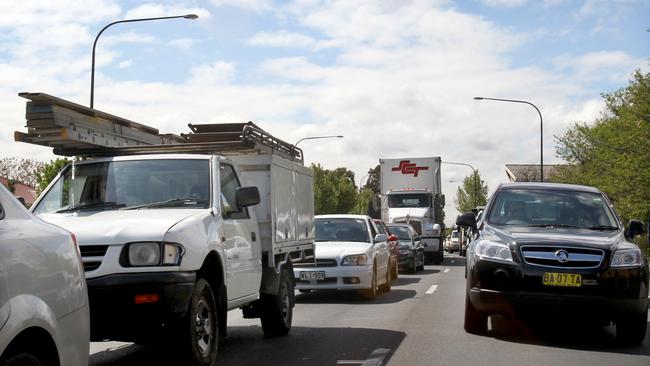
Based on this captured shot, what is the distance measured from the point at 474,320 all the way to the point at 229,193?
10.9 ft

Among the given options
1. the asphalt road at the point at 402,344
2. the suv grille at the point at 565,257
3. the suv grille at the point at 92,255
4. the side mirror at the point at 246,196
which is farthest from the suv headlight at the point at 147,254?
the suv grille at the point at 565,257

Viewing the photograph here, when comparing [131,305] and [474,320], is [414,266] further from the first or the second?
[131,305]

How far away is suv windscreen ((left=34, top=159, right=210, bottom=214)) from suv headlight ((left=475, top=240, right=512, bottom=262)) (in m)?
3.24

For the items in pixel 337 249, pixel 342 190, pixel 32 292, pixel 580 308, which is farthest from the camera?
pixel 342 190

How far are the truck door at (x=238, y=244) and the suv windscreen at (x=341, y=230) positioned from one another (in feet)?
24.0

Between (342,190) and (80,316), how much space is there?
8456 centimetres

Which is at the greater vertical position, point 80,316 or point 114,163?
→ point 114,163

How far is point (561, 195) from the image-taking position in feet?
35.9

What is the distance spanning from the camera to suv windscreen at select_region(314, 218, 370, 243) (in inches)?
651

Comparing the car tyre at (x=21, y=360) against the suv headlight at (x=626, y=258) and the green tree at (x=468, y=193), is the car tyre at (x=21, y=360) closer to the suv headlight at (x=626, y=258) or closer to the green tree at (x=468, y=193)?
the suv headlight at (x=626, y=258)

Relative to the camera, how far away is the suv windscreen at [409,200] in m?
34.8

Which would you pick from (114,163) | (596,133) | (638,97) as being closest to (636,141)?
(638,97)

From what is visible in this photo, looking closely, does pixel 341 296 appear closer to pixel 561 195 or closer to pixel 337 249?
pixel 337 249

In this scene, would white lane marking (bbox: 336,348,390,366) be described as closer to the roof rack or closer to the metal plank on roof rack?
the roof rack
